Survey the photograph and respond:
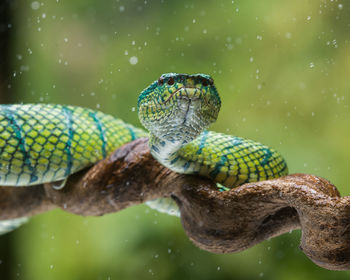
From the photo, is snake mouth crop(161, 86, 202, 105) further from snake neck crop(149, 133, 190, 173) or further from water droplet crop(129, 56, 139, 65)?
water droplet crop(129, 56, 139, 65)

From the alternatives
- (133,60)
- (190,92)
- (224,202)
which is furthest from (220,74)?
(190,92)

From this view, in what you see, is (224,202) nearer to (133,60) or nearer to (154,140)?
(154,140)

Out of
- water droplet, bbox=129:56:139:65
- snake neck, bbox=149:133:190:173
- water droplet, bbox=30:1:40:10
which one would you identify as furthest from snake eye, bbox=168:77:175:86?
water droplet, bbox=30:1:40:10

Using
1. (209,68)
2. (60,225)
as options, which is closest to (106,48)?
(209,68)

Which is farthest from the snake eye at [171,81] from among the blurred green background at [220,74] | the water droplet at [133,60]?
the water droplet at [133,60]

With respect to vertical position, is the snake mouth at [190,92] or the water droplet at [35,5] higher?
the snake mouth at [190,92]

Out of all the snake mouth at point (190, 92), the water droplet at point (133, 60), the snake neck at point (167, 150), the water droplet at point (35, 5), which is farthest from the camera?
the water droplet at point (35, 5)

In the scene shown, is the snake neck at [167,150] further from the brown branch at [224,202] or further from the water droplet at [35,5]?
the water droplet at [35,5]
